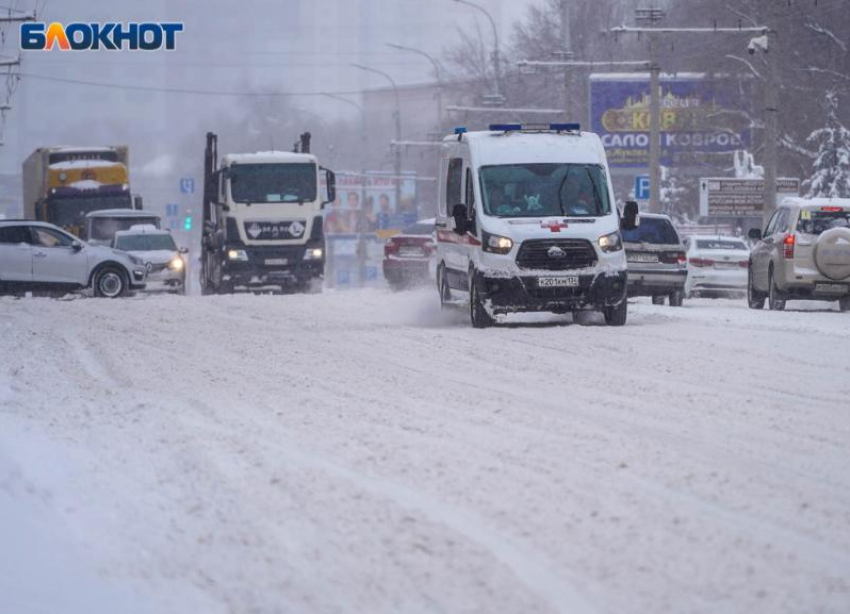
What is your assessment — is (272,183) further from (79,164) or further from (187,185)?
(187,185)

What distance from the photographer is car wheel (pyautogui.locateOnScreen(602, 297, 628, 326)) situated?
20109 mm

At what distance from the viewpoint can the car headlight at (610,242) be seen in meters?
20.1

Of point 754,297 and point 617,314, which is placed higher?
point 617,314

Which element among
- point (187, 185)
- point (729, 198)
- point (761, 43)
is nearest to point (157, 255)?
point (761, 43)

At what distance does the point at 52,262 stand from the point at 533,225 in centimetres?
1623

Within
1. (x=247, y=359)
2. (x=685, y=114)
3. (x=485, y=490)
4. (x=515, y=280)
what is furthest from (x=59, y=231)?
(x=685, y=114)

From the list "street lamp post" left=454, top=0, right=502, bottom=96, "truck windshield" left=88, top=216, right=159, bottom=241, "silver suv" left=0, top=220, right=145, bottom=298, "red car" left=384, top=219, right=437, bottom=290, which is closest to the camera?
"silver suv" left=0, top=220, right=145, bottom=298

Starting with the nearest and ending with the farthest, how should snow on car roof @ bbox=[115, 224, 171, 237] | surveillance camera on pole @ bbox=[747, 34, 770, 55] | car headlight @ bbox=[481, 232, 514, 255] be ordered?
car headlight @ bbox=[481, 232, 514, 255] → surveillance camera on pole @ bbox=[747, 34, 770, 55] → snow on car roof @ bbox=[115, 224, 171, 237]

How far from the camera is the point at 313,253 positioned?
117 ft

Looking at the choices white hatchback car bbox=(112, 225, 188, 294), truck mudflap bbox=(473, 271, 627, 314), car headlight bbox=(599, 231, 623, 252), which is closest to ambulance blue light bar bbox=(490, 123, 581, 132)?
car headlight bbox=(599, 231, 623, 252)

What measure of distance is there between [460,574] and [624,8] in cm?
8268

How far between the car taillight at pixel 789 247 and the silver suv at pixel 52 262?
1452 cm

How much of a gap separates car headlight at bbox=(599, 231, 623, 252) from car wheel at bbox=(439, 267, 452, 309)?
312 cm

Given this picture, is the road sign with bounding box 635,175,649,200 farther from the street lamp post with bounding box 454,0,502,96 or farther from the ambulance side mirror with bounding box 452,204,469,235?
the ambulance side mirror with bounding box 452,204,469,235
